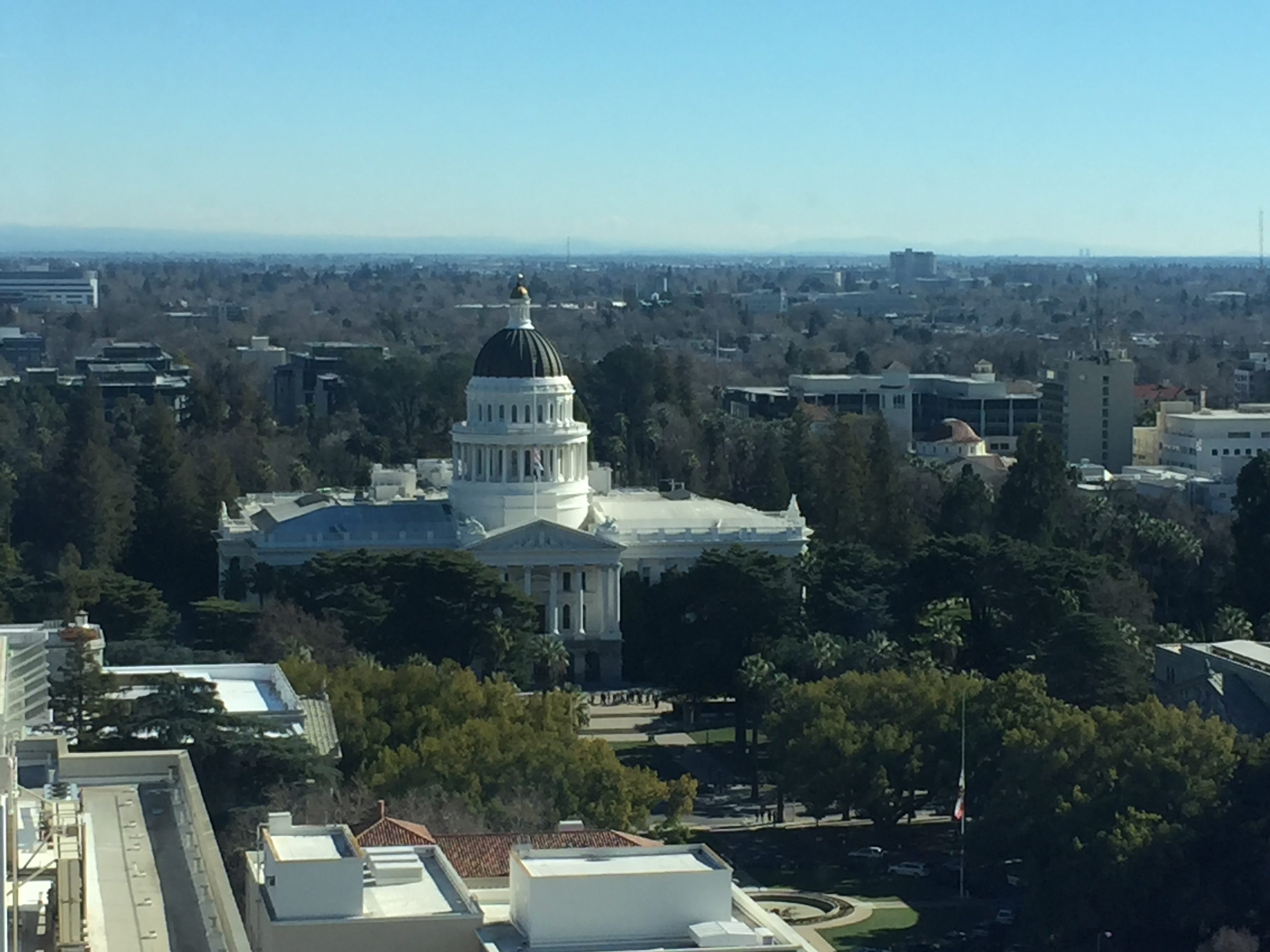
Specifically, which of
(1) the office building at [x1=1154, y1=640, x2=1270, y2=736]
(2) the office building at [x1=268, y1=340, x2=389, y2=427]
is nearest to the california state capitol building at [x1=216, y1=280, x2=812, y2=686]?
(1) the office building at [x1=1154, y1=640, x2=1270, y2=736]

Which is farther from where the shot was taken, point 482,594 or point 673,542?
point 673,542

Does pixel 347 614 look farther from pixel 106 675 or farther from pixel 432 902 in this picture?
pixel 432 902

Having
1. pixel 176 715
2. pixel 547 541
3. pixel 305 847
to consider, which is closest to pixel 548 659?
pixel 547 541

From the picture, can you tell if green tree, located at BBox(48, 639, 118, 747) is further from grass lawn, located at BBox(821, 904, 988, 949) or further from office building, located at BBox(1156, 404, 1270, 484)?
office building, located at BBox(1156, 404, 1270, 484)

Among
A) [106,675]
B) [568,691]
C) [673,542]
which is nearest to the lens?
[106,675]

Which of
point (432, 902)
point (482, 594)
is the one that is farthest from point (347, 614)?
point (432, 902)

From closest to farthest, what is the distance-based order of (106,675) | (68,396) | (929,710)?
(106,675) → (929,710) → (68,396)

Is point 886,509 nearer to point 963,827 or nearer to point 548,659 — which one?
point 548,659
